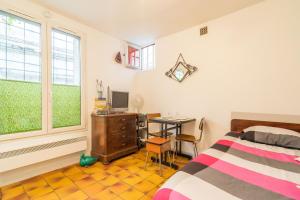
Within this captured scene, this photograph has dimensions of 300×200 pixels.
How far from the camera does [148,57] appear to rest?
4.09m

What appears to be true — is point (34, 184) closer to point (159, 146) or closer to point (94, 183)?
point (94, 183)

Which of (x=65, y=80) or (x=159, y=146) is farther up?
(x=65, y=80)

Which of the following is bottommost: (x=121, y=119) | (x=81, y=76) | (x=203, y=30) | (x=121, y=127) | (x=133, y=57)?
(x=121, y=127)

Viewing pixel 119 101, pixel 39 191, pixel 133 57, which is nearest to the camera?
pixel 39 191

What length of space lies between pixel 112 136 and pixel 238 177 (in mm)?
2290

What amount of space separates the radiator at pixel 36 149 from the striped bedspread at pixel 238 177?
85.4 inches

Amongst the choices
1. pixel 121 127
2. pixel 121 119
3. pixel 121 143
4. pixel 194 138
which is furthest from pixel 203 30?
pixel 121 143

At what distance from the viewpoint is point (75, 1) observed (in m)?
2.26

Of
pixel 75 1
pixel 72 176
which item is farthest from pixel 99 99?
pixel 75 1

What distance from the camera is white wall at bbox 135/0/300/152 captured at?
206 centimetres

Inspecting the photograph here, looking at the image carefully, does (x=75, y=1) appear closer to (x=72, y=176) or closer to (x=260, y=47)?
(x=72, y=176)

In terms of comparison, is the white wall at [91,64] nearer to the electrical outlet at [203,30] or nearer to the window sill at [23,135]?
the window sill at [23,135]

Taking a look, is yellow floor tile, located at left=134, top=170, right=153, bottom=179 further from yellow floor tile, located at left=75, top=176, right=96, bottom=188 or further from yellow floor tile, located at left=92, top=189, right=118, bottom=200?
yellow floor tile, located at left=75, top=176, right=96, bottom=188

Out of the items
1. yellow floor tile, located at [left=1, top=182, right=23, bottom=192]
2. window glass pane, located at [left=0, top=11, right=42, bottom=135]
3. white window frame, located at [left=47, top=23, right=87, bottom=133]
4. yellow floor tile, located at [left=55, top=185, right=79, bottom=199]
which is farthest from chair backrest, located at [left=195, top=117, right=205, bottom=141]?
yellow floor tile, located at [left=1, top=182, right=23, bottom=192]
